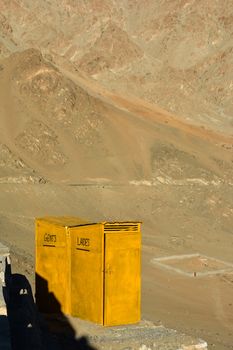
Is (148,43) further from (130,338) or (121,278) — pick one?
(130,338)

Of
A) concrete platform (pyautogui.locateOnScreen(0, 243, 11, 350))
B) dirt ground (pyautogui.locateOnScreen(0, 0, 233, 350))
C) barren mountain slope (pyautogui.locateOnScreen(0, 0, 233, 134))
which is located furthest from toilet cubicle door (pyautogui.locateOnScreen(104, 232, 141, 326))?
barren mountain slope (pyautogui.locateOnScreen(0, 0, 233, 134))

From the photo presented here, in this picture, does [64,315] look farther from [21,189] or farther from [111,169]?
[111,169]

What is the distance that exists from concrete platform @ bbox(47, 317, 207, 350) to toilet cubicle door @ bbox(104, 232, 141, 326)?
144 millimetres

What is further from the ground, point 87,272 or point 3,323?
point 87,272

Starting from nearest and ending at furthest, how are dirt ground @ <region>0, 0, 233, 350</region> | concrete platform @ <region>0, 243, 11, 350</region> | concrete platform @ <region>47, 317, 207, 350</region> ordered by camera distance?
1. concrete platform @ <region>0, 243, 11, 350</region>
2. concrete platform @ <region>47, 317, 207, 350</region>
3. dirt ground @ <region>0, 0, 233, 350</region>

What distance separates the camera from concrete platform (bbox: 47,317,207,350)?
667 cm

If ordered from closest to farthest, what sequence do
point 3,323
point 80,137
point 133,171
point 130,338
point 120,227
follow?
point 3,323
point 130,338
point 120,227
point 133,171
point 80,137

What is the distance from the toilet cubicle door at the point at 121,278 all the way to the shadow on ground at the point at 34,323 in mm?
461

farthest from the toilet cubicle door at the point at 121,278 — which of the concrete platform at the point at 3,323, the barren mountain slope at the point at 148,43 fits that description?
the barren mountain slope at the point at 148,43

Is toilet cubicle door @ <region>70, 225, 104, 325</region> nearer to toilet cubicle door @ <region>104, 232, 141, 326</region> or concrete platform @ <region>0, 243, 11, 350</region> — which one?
toilet cubicle door @ <region>104, 232, 141, 326</region>

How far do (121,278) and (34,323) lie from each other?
3.57 ft

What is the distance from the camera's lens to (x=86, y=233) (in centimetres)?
706

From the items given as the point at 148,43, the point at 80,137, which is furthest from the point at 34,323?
the point at 148,43

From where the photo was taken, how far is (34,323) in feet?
21.2
